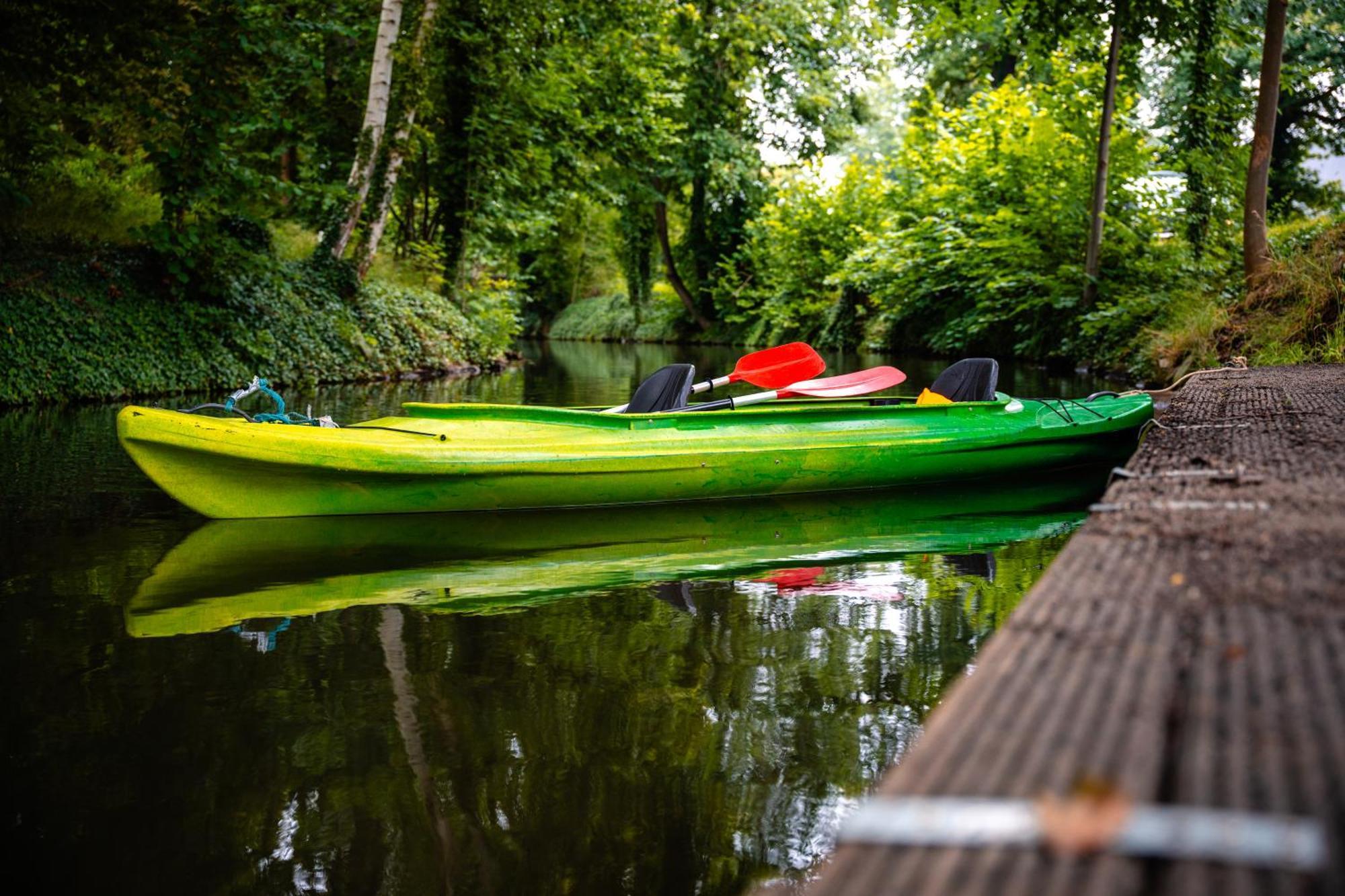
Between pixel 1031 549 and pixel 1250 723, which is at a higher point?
pixel 1250 723

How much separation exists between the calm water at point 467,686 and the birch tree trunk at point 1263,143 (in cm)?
597

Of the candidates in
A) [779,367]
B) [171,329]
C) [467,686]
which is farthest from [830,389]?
[171,329]

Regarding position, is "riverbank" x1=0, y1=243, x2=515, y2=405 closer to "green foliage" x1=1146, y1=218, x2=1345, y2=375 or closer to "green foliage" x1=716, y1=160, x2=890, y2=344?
"green foliage" x1=1146, y1=218, x2=1345, y2=375

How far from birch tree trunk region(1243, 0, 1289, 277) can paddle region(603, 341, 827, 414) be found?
5.69m

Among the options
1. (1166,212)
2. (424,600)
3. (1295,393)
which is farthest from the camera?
(1166,212)

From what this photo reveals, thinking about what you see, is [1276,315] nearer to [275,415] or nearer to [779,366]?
[779,366]

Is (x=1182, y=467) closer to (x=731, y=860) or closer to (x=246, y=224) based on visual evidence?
(x=731, y=860)

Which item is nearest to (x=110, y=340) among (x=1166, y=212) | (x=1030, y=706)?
(x=1030, y=706)

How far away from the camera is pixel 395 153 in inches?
510

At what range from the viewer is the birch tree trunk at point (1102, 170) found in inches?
506

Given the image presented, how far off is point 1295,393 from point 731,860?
5.07 metres

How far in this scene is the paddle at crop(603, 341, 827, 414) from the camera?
6.89 metres

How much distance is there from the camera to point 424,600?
4168mm

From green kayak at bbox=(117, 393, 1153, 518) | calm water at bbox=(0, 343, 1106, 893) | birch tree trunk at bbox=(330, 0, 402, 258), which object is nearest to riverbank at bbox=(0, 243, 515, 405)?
birch tree trunk at bbox=(330, 0, 402, 258)
